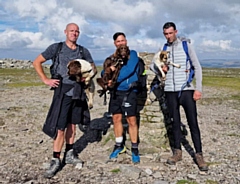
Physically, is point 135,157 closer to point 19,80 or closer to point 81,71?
point 81,71

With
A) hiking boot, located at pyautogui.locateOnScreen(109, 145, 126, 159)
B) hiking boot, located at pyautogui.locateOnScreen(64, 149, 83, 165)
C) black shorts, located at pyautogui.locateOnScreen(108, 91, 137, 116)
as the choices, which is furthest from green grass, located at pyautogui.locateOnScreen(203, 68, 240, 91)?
hiking boot, located at pyautogui.locateOnScreen(64, 149, 83, 165)

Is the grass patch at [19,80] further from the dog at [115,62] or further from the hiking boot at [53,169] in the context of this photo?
the dog at [115,62]

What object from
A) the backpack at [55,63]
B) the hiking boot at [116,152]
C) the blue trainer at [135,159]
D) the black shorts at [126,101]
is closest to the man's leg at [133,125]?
the black shorts at [126,101]

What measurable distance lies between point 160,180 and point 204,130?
5.60 metres

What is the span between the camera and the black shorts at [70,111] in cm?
651

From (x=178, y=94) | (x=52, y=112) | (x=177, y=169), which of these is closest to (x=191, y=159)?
(x=177, y=169)

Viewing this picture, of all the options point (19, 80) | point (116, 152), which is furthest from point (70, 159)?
point (19, 80)

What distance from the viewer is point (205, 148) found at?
882 cm

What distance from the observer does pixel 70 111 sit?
267 inches

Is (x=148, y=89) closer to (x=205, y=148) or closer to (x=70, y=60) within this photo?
(x=205, y=148)

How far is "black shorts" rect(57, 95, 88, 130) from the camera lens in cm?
651

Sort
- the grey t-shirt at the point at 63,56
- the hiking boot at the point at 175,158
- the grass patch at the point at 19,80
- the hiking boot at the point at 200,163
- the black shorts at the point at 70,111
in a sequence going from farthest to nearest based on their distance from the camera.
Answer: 1. the grass patch at the point at 19,80
2. the hiking boot at the point at 175,158
3. the hiking boot at the point at 200,163
4. the black shorts at the point at 70,111
5. the grey t-shirt at the point at 63,56

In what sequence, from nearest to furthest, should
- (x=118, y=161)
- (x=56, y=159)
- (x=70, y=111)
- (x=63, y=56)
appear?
(x=63, y=56) → (x=56, y=159) → (x=70, y=111) → (x=118, y=161)

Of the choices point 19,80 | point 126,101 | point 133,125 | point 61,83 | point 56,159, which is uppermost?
point 61,83
